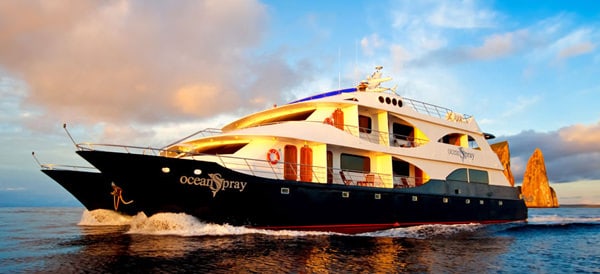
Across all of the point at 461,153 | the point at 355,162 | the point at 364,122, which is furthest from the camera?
the point at 461,153

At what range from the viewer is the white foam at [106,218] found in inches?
755

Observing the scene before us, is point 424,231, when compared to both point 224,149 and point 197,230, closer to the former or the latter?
point 224,149

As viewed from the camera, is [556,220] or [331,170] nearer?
[331,170]

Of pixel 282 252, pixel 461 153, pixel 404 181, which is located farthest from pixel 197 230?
pixel 461 153

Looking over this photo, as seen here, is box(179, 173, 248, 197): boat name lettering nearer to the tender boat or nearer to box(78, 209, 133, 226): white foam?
the tender boat

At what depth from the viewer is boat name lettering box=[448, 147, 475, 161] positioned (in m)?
19.4

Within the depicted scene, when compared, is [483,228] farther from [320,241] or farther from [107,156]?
[107,156]

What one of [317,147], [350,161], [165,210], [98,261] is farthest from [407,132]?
[98,261]

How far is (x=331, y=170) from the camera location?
623 inches

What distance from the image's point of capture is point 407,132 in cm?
1952

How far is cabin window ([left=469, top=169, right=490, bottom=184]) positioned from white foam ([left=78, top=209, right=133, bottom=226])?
54.8 ft

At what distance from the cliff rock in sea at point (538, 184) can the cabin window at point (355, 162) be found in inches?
3785

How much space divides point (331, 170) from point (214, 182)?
16.8ft

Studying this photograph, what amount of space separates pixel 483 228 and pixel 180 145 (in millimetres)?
13683
